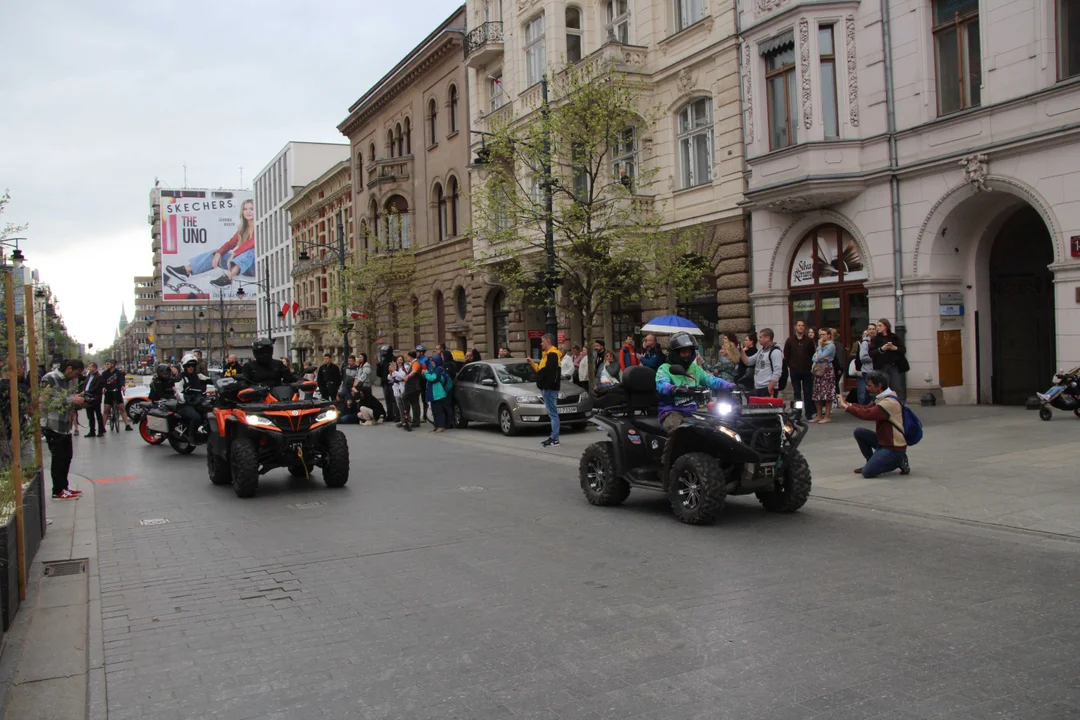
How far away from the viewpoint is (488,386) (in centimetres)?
1883

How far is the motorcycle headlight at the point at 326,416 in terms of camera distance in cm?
1111

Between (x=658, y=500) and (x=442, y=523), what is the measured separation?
240 centimetres

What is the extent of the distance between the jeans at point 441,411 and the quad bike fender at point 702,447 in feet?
37.3

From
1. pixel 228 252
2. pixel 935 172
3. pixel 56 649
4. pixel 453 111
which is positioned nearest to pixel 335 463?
pixel 56 649

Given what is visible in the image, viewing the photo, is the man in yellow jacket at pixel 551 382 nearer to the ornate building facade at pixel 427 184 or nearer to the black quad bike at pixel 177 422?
the black quad bike at pixel 177 422

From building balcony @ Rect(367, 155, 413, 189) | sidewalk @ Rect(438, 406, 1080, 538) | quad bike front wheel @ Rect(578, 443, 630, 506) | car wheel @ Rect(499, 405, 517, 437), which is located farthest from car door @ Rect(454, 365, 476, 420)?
building balcony @ Rect(367, 155, 413, 189)

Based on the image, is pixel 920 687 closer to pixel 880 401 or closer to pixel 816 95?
pixel 880 401

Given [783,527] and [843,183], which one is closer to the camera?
[783,527]

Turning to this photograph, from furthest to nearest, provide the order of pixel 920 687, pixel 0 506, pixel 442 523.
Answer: pixel 442 523, pixel 0 506, pixel 920 687

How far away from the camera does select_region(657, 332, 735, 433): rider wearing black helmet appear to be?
8.55 m

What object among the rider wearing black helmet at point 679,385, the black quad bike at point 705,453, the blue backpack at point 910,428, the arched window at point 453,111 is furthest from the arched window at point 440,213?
the rider wearing black helmet at point 679,385

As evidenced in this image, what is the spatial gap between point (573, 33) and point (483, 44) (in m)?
4.94

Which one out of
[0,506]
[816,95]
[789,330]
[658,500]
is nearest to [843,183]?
[816,95]

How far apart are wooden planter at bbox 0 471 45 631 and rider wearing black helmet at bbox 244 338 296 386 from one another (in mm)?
4063
